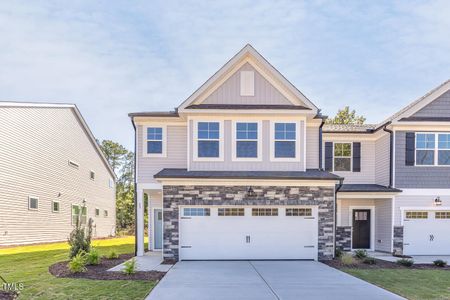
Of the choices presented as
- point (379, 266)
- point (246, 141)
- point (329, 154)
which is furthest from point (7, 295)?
point (329, 154)

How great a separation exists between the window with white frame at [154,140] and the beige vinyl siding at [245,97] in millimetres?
2311

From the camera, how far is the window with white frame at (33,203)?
681 inches

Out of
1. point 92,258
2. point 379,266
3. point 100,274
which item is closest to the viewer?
point 100,274

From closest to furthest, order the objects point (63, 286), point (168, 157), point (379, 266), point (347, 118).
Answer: point (63, 286)
point (379, 266)
point (168, 157)
point (347, 118)

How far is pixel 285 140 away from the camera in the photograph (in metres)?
12.8

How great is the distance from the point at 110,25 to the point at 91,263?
10225 mm

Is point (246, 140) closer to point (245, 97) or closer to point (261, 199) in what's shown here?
point (245, 97)

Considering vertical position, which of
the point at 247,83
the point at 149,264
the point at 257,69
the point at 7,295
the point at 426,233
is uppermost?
the point at 257,69

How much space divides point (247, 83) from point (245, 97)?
60cm

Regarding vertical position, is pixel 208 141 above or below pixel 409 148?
above

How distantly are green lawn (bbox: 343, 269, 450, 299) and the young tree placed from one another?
21044 millimetres

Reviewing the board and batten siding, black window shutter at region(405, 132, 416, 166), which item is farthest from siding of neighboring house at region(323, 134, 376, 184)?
the board and batten siding

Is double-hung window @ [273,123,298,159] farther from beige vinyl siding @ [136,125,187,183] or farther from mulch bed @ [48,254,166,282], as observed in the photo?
mulch bed @ [48,254,166,282]

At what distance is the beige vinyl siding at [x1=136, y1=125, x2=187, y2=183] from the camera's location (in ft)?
43.5
